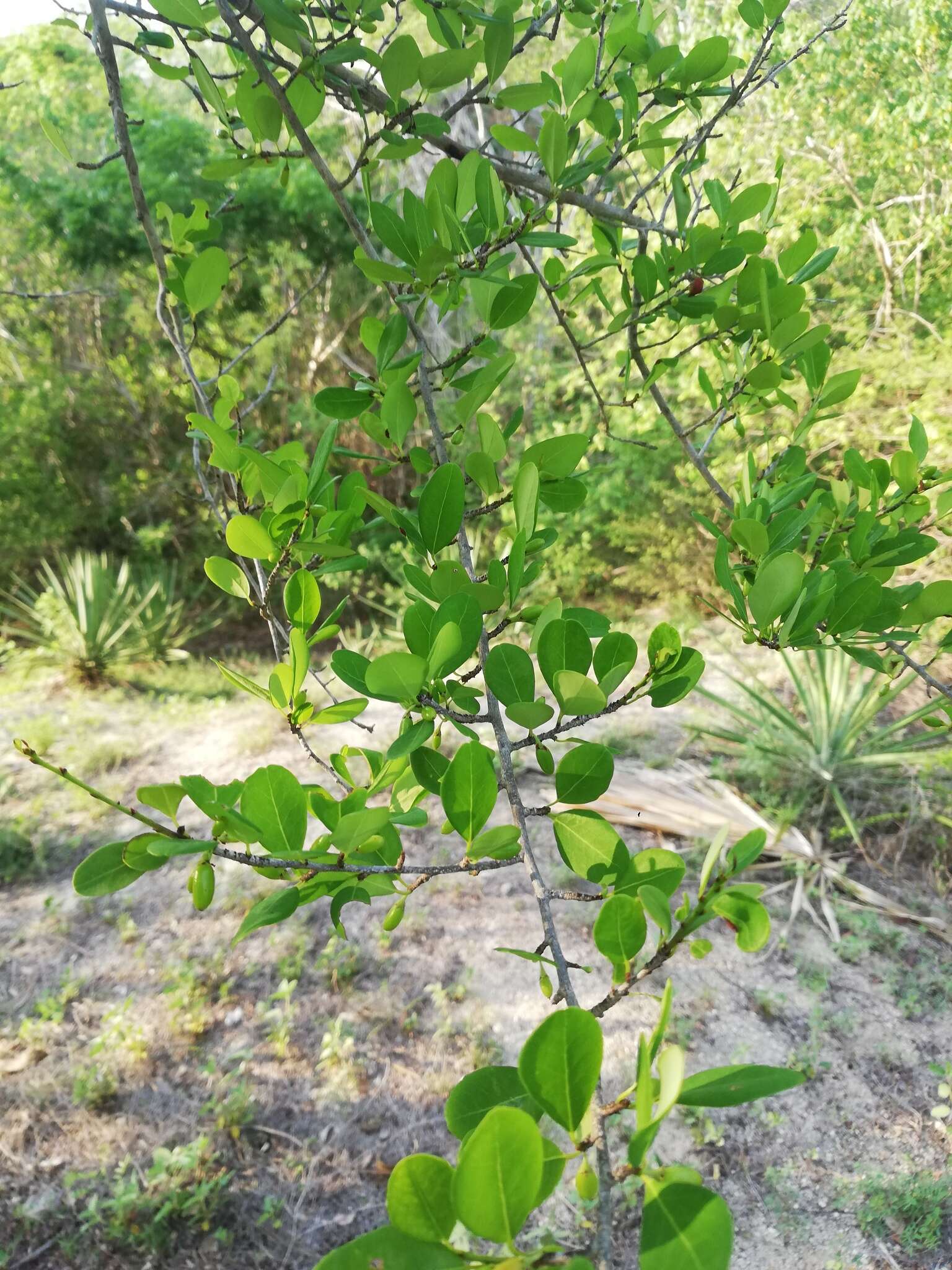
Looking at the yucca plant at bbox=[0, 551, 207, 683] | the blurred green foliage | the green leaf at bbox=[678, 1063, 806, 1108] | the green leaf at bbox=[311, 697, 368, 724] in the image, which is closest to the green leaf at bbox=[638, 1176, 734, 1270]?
the green leaf at bbox=[678, 1063, 806, 1108]

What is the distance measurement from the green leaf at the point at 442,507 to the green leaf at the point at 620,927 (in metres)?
0.22

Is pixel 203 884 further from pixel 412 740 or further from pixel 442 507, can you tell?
pixel 442 507

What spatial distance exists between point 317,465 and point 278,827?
218 millimetres

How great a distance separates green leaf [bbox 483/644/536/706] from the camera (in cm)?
38

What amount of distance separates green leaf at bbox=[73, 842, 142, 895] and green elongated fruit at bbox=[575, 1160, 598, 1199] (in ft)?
0.70

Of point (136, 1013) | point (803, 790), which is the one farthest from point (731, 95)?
point (803, 790)

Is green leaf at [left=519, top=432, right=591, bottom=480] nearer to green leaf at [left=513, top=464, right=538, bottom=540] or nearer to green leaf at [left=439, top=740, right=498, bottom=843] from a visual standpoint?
green leaf at [left=513, top=464, right=538, bottom=540]

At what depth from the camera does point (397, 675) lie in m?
0.35

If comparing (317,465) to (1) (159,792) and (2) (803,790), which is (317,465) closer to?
(1) (159,792)

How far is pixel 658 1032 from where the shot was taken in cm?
23

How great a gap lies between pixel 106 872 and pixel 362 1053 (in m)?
1.50

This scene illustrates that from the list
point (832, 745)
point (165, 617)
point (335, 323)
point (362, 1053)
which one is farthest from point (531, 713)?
point (335, 323)

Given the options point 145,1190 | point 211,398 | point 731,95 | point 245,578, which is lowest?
point 145,1190

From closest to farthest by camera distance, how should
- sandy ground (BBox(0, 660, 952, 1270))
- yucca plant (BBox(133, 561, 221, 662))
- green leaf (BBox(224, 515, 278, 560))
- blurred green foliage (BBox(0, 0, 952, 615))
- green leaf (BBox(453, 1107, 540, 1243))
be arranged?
green leaf (BBox(453, 1107, 540, 1243)) → green leaf (BBox(224, 515, 278, 560)) → sandy ground (BBox(0, 660, 952, 1270)) → blurred green foliage (BBox(0, 0, 952, 615)) → yucca plant (BBox(133, 561, 221, 662))
